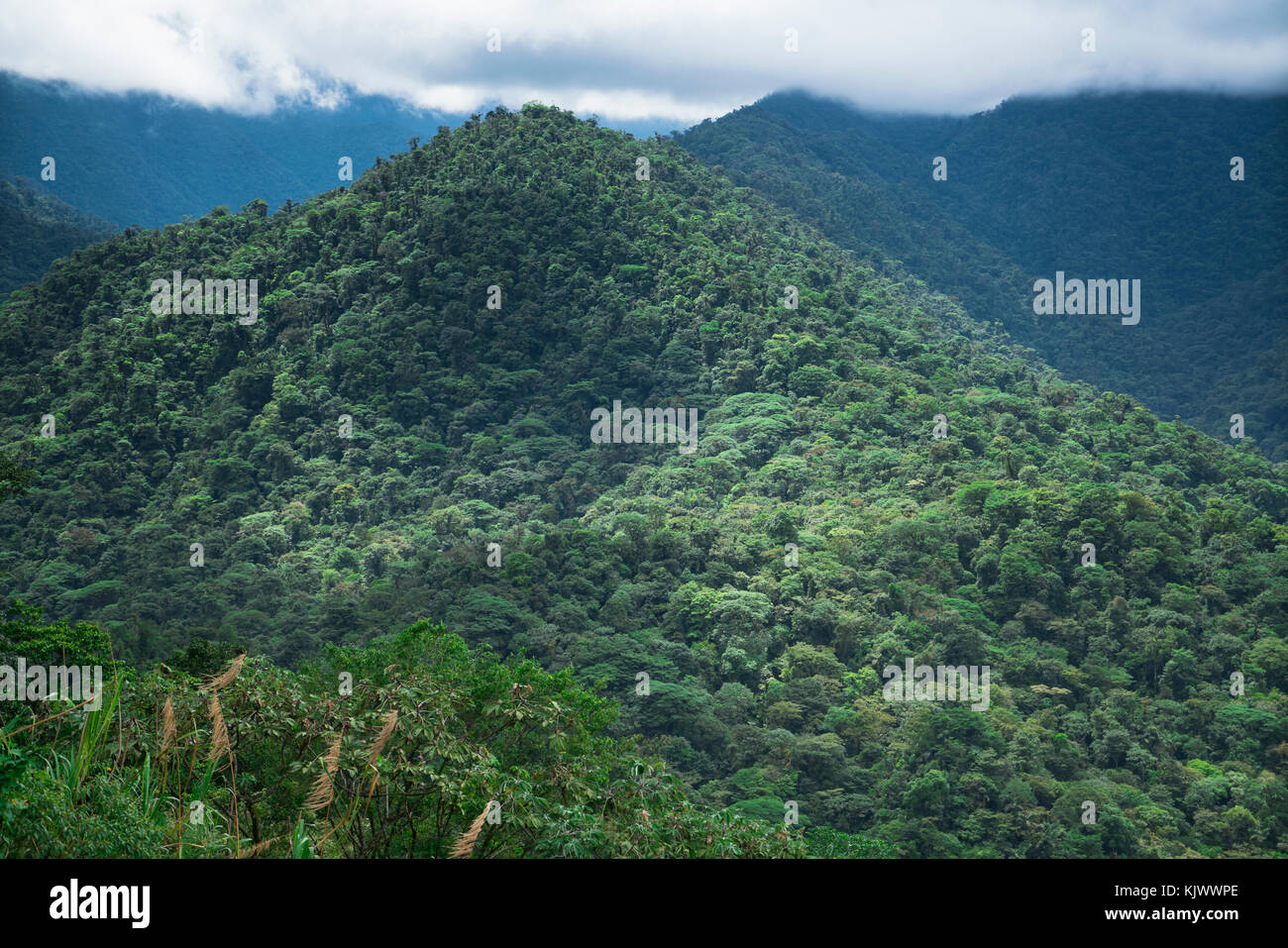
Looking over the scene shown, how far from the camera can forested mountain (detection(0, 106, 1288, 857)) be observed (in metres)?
27.8

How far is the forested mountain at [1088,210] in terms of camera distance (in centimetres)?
9106

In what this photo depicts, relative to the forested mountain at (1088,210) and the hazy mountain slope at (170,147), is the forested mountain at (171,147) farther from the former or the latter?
the forested mountain at (1088,210)

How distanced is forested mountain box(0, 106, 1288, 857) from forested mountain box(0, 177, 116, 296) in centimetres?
988

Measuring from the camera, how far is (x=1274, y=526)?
3866cm

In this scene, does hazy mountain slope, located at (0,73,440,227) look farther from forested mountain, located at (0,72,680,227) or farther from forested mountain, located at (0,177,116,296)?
forested mountain, located at (0,177,116,296)

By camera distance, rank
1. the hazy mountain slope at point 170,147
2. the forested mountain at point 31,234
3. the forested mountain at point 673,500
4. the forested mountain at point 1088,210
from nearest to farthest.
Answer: the forested mountain at point 673,500, the forested mountain at point 31,234, the hazy mountain slope at point 170,147, the forested mountain at point 1088,210

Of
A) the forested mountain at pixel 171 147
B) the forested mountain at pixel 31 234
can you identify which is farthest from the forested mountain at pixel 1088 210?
the forested mountain at pixel 31 234

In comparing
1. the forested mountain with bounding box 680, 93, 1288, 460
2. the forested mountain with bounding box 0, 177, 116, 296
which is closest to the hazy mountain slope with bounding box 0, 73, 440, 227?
the forested mountain with bounding box 0, 177, 116, 296

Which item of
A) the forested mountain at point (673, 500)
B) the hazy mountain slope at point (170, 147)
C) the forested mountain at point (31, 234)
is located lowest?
the forested mountain at point (673, 500)

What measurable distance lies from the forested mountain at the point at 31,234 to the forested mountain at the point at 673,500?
9880 millimetres

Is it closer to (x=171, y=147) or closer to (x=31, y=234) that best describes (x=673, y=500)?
(x=31, y=234)

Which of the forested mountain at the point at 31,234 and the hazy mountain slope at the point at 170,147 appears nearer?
the forested mountain at the point at 31,234

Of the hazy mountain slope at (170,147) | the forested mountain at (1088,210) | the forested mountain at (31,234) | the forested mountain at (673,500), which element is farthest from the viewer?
the forested mountain at (1088,210)
